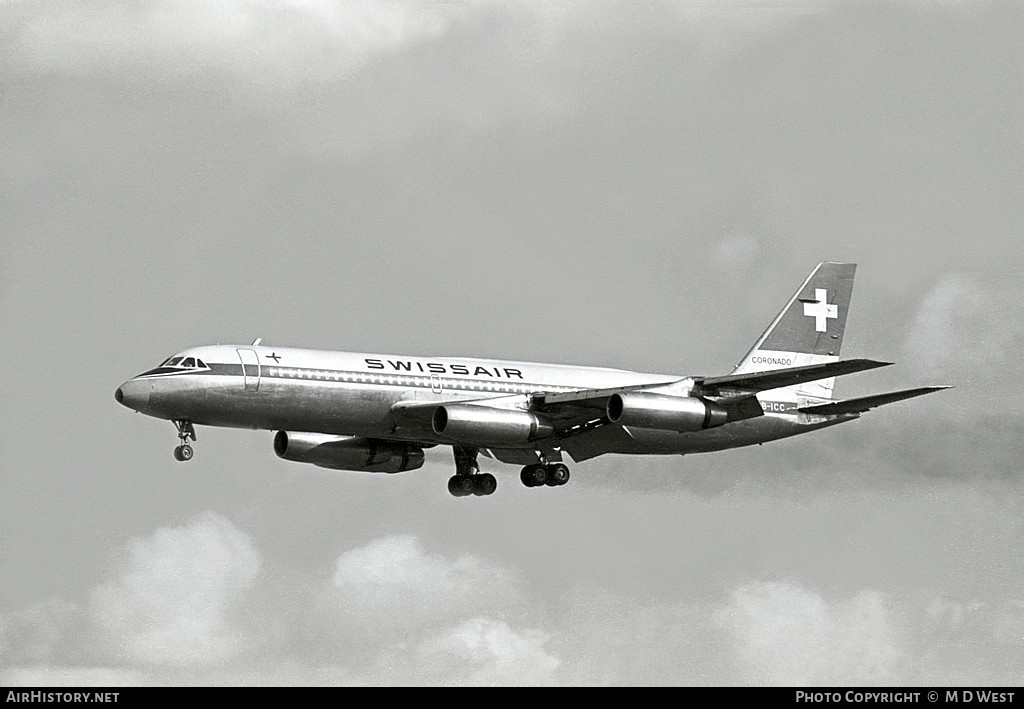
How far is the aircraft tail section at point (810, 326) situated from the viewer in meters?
78.1

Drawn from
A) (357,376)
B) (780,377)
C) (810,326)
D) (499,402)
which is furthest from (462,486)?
(810,326)

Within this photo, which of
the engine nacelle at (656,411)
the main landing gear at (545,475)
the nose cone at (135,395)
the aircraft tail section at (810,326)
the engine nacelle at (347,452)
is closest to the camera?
the nose cone at (135,395)

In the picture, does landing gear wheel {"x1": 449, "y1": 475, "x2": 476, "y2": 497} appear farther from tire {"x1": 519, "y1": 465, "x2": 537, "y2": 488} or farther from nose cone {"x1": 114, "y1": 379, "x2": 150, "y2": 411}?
nose cone {"x1": 114, "y1": 379, "x2": 150, "y2": 411}

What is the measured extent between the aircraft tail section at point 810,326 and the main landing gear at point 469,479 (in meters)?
11.3

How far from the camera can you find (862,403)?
72438mm

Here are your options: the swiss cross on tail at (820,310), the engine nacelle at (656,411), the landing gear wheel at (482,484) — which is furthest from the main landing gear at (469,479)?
the swiss cross on tail at (820,310)

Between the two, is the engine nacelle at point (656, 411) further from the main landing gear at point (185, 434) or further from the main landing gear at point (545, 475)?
the main landing gear at point (185, 434)

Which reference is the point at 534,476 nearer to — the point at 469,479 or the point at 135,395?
the point at 469,479

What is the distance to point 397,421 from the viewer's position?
68.5m

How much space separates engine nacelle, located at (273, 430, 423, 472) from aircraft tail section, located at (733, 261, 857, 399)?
14083 mm
